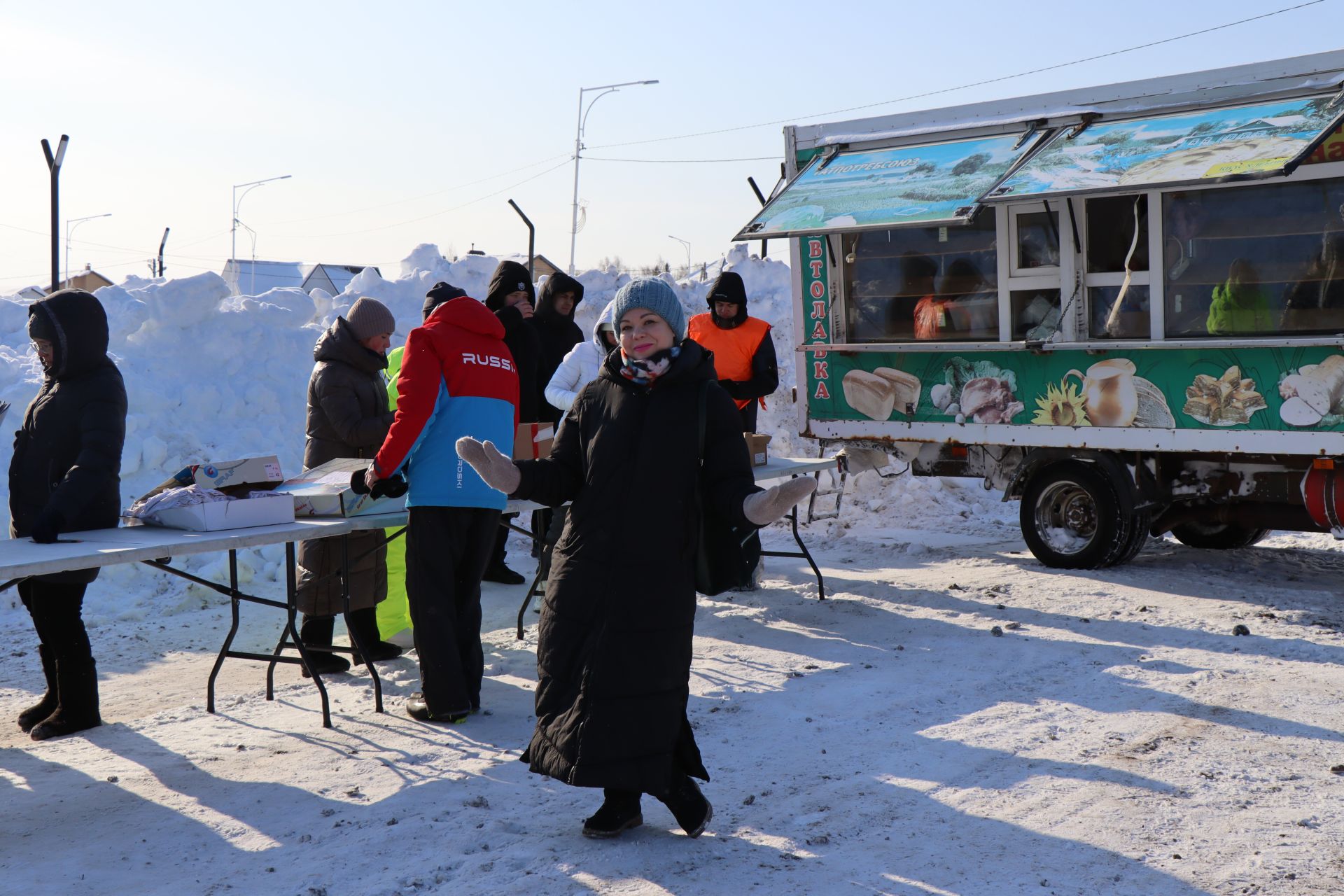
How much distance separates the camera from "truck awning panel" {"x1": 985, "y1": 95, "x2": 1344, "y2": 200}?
693cm

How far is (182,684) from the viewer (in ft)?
21.6

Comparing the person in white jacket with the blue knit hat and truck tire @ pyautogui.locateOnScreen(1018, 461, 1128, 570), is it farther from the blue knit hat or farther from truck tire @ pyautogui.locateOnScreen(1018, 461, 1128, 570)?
the blue knit hat

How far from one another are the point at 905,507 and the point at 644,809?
295 inches

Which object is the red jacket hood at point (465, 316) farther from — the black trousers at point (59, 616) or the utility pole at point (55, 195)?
the utility pole at point (55, 195)

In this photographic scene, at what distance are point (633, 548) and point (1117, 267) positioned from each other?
5654 mm

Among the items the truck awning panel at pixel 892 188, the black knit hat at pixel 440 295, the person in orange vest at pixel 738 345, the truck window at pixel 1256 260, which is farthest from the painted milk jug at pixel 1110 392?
the black knit hat at pixel 440 295

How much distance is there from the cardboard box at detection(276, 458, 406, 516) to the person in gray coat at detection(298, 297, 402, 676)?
19.7 inches

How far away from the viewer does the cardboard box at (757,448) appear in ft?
25.0

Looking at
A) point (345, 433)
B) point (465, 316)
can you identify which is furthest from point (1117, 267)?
point (345, 433)

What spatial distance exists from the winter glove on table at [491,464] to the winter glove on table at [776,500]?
2.37 feet

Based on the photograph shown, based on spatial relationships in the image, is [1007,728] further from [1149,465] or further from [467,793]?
[1149,465]

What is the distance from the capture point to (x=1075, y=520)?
344 inches

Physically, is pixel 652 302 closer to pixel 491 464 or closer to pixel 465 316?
pixel 491 464

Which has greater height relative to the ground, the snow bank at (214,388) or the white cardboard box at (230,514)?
the snow bank at (214,388)
